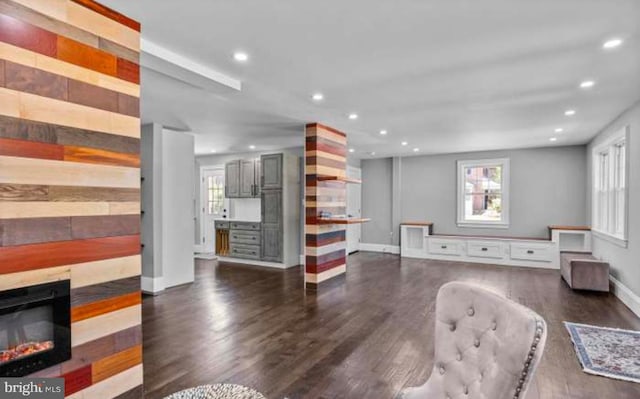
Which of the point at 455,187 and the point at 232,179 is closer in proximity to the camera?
the point at 232,179

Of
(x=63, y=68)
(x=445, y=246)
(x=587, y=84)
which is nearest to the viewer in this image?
(x=63, y=68)

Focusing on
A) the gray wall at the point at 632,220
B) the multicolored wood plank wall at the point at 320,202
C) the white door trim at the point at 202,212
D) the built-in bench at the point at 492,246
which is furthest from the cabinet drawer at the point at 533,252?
the white door trim at the point at 202,212

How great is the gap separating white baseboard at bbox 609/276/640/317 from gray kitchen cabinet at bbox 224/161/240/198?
268 inches

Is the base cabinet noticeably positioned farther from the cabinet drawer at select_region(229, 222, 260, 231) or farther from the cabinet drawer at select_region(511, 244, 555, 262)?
the cabinet drawer at select_region(229, 222, 260, 231)

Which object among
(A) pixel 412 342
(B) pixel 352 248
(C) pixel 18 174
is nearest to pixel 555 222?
(B) pixel 352 248

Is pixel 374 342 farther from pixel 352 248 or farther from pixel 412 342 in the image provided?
pixel 352 248

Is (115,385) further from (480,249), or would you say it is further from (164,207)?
(480,249)

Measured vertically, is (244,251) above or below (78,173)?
below

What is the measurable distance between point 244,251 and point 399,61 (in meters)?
5.57

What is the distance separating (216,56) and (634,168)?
16.3 feet

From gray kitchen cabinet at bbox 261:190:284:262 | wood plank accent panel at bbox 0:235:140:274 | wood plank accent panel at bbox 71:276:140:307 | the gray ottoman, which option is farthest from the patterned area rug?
gray kitchen cabinet at bbox 261:190:284:262

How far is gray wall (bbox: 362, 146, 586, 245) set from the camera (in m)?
7.29

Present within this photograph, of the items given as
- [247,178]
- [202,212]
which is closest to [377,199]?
[247,178]

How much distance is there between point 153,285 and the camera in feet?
→ 16.7
